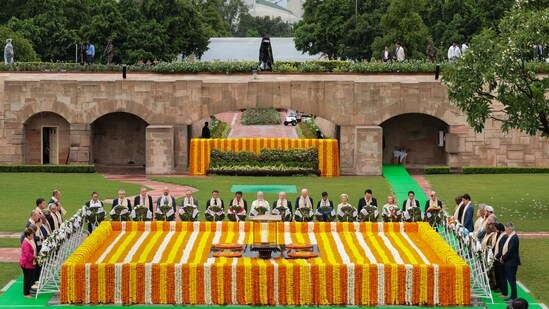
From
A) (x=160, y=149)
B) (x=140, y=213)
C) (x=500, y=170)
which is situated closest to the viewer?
(x=140, y=213)

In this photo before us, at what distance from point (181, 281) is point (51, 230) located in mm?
4949

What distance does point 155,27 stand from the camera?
69.9 m

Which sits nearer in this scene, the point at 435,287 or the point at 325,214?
the point at 435,287

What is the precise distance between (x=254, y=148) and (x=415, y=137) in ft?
24.8

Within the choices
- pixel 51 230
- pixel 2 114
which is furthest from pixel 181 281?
pixel 2 114

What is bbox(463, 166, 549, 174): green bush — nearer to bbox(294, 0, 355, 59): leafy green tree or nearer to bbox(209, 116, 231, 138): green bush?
bbox(209, 116, 231, 138): green bush

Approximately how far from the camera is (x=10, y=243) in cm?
3005

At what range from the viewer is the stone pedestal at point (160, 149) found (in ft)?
153

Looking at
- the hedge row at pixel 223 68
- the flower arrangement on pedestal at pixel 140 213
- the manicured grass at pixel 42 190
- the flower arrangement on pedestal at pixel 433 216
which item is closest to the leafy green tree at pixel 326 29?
the hedge row at pixel 223 68

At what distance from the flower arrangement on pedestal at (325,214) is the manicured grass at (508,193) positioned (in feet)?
19.3

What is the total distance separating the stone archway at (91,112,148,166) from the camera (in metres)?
50.1

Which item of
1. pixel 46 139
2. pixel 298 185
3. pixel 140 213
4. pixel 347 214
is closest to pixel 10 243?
pixel 140 213

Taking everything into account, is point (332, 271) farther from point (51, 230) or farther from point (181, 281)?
point (51, 230)

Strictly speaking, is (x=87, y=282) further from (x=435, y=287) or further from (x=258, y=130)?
(x=258, y=130)
